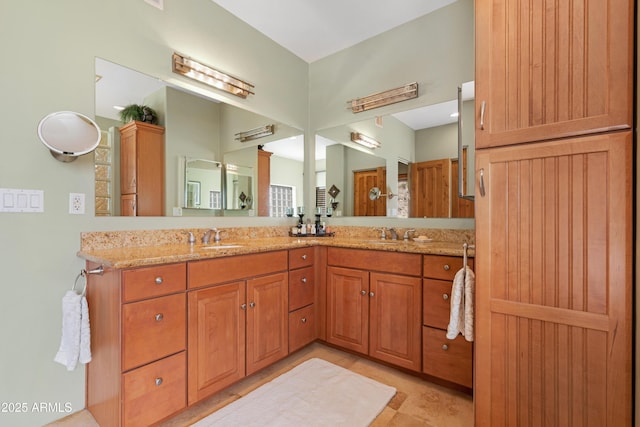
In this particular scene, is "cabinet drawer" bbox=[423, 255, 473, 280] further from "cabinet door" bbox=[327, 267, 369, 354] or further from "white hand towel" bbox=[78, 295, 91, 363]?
"white hand towel" bbox=[78, 295, 91, 363]

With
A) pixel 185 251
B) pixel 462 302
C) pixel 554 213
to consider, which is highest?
pixel 554 213

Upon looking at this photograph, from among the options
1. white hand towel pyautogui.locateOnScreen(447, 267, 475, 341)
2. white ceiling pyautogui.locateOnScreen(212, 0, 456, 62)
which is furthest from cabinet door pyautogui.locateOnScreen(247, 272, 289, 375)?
white ceiling pyautogui.locateOnScreen(212, 0, 456, 62)

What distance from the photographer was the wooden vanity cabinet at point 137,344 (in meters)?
1.34

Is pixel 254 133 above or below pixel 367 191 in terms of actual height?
above

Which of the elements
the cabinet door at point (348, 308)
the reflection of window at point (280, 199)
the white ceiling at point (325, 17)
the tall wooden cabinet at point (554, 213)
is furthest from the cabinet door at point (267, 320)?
the white ceiling at point (325, 17)

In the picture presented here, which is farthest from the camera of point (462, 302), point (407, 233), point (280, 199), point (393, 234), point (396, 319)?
point (280, 199)

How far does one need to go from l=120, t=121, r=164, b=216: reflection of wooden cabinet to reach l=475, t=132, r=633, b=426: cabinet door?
202 cm

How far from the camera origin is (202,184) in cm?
229

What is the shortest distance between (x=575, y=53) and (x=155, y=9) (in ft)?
8.08

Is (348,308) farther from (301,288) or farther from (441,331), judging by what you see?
(441,331)

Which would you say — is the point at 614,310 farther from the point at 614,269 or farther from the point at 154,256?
the point at 154,256

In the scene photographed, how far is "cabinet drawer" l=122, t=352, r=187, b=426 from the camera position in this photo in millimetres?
1351

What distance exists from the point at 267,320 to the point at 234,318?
0.29 metres

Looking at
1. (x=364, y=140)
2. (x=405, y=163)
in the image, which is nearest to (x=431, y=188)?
(x=405, y=163)
